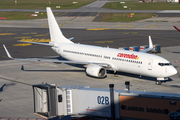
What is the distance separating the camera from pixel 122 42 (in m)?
87.2

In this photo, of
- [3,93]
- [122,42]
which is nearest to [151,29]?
[122,42]

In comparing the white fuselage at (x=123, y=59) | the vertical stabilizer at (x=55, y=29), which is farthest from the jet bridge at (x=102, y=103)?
the vertical stabilizer at (x=55, y=29)

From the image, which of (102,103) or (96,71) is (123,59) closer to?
(96,71)

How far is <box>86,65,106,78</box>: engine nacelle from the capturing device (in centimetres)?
4675

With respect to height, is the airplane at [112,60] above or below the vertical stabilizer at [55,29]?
below

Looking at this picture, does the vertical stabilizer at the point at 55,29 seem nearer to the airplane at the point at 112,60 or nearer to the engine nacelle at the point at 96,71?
the airplane at the point at 112,60

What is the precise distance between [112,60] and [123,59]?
217cm

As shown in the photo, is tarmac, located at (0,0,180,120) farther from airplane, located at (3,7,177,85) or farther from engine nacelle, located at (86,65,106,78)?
airplane, located at (3,7,177,85)

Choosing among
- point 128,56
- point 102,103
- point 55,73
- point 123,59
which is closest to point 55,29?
point 55,73

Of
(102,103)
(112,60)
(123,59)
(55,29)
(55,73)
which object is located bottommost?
(55,73)

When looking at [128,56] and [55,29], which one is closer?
[128,56]

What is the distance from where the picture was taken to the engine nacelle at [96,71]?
4675 centimetres

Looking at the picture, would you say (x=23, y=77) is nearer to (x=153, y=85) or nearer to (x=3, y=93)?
(x=3, y=93)

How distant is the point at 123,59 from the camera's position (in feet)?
152
